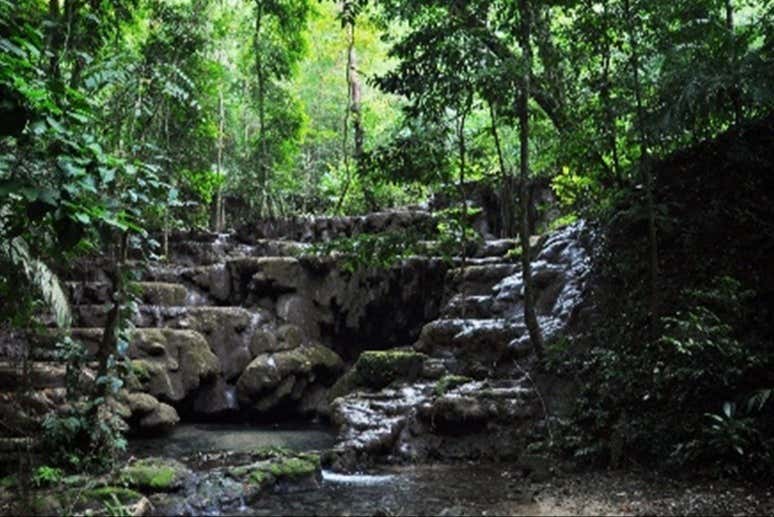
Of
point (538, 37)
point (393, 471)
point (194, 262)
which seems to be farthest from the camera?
point (194, 262)

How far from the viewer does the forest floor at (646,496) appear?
538 cm

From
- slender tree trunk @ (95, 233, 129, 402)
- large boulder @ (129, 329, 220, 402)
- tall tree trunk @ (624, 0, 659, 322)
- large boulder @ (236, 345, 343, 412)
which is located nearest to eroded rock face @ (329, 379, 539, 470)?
tall tree trunk @ (624, 0, 659, 322)

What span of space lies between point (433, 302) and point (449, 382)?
5763 mm

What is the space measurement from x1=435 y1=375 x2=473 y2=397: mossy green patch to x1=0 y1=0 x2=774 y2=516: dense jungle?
5cm

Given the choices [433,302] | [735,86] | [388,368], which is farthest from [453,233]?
[735,86]

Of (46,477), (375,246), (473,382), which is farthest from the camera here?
(375,246)

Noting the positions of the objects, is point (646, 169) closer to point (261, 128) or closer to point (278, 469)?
point (278, 469)

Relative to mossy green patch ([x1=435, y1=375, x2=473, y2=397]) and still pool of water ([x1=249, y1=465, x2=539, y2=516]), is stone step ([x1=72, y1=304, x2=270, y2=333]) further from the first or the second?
still pool of water ([x1=249, y1=465, x2=539, y2=516])

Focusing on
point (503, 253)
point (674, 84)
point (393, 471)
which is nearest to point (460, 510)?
point (393, 471)

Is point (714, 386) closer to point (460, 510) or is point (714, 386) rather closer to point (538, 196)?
point (460, 510)

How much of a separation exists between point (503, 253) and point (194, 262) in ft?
29.4

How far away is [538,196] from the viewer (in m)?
19.0

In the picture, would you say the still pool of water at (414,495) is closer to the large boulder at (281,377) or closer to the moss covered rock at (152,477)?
the moss covered rock at (152,477)

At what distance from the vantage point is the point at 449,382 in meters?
9.93
